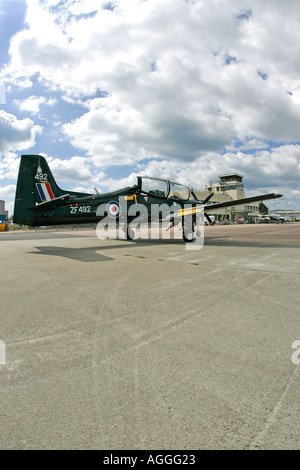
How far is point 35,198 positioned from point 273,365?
12.2 m

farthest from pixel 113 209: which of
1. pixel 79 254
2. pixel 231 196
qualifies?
pixel 231 196

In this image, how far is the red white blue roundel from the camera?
1420cm

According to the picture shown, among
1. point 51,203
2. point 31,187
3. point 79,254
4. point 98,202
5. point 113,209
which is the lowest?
point 79,254

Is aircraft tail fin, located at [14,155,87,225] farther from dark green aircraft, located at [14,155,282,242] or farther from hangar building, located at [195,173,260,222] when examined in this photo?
hangar building, located at [195,173,260,222]

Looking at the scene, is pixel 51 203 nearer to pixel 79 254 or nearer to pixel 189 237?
pixel 79 254

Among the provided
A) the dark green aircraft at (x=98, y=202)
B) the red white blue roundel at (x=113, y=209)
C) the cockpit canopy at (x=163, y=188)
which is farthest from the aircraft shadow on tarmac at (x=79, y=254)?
the cockpit canopy at (x=163, y=188)

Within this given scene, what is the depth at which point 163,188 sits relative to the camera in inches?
645

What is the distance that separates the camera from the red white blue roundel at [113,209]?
1420 centimetres

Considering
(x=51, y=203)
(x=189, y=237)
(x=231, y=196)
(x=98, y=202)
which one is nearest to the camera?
(x=51, y=203)

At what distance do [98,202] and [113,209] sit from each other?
90 centimetres

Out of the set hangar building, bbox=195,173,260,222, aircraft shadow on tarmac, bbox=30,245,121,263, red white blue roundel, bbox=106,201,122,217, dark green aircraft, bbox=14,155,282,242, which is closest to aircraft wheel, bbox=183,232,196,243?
dark green aircraft, bbox=14,155,282,242

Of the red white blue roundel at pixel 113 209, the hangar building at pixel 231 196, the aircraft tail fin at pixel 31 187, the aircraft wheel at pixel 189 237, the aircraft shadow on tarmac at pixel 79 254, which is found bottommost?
the aircraft shadow on tarmac at pixel 79 254

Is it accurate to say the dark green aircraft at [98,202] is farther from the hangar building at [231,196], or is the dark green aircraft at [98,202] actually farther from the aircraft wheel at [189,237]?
the hangar building at [231,196]

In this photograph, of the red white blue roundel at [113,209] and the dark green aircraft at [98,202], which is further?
the red white blue roundel at [113,209]
